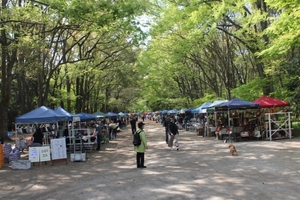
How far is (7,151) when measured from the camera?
13.3 metres

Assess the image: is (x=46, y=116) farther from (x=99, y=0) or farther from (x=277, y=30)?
(x=277, y=30)

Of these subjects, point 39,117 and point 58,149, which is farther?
point 39,117

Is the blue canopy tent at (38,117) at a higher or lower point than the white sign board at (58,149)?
higher

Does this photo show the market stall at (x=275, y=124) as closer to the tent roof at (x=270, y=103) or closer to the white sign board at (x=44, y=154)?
the tent roof at (x=270, y=103)

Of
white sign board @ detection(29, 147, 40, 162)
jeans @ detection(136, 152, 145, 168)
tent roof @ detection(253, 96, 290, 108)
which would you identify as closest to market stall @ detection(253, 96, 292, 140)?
tent roof @ detection(253, 96, 290, 108)

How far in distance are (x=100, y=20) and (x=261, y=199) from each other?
7.52 meters

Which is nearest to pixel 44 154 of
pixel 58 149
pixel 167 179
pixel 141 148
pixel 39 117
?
pixel 58 149

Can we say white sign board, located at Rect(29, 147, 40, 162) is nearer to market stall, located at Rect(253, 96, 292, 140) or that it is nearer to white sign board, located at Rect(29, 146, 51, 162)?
white sign board, located at Rect(29, 146, 51, 162)

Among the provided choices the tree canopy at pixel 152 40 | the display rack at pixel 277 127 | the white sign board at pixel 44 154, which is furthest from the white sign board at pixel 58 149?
the display rack at pixel 277 127

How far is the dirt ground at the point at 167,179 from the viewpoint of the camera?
270 inches

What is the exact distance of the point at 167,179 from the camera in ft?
27.5

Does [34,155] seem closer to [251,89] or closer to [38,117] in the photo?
[38,117]

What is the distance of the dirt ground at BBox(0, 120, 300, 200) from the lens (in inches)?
270

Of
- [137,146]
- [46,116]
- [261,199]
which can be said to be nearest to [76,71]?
[46,116]
